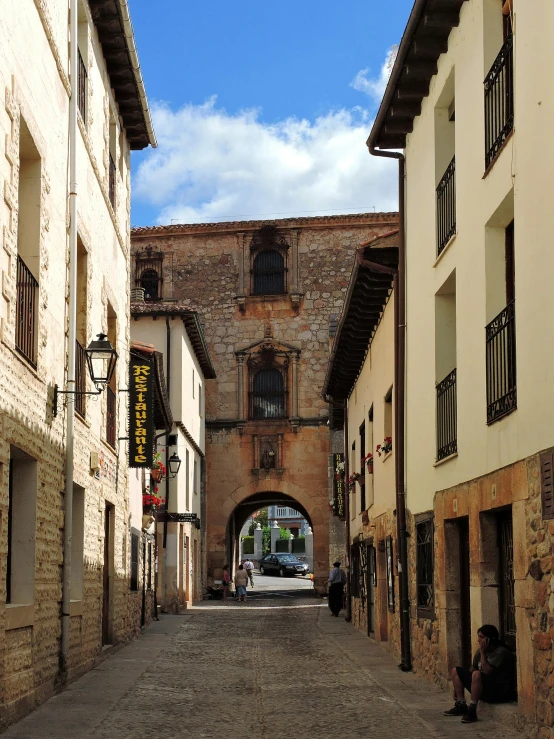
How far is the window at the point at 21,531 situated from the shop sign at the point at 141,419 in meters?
7.04

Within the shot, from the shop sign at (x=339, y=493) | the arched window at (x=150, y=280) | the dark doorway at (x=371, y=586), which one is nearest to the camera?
the dark doorway at (x=371, y=586)

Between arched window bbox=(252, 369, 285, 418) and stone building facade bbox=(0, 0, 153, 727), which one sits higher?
arched window bbox=(252, 369, 285, 418)

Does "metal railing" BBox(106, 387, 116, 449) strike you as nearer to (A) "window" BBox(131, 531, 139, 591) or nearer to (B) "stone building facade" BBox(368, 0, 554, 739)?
(A) "window" BBox(131, 531, 139, 591)

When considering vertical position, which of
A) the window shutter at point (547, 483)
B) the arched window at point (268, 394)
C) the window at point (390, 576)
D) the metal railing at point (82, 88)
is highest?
the metal railing at point (82, 88)

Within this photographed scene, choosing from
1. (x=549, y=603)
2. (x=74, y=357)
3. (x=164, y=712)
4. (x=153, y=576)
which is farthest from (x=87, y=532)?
(x=153, y=576)

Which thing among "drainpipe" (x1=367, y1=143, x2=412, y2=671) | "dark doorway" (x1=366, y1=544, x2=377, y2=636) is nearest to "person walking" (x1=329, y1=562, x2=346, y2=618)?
"dark doorway" (x1=366, y1=544, x2=377, y2=636)

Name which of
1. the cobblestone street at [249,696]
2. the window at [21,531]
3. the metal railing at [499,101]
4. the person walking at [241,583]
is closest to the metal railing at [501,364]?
the metal railing at [499,101]

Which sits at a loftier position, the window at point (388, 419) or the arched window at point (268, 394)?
the arched window at point (268, 394)

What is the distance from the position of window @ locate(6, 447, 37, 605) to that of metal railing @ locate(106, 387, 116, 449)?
5533mm

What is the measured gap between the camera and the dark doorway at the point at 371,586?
2045cm

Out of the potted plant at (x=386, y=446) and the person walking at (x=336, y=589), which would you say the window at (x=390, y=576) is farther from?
the person walking at (x=336, y=589)

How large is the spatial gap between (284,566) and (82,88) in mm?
49246

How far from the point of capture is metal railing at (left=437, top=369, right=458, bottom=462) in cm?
1184

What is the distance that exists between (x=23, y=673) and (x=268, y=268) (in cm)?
2976
